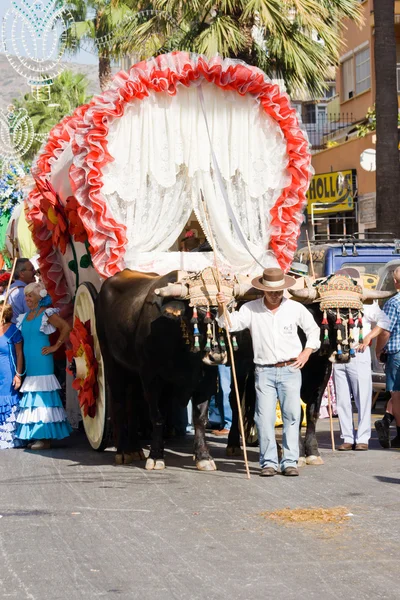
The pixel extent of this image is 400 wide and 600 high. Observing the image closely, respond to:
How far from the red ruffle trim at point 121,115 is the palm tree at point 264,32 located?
10155 millimetres

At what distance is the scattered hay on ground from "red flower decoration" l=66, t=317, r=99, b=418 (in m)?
4.08

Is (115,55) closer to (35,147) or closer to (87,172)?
(87,172)

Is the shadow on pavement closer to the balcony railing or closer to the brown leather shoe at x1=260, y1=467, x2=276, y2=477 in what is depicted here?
the brown leather shoe at x1=260, y1=467, x2=276, y2=477

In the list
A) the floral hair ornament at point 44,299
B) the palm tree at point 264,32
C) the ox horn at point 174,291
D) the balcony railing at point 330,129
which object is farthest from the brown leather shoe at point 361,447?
the balcony railing at point 330,129

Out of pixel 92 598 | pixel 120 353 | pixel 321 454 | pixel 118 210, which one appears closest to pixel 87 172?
pixel 118 210

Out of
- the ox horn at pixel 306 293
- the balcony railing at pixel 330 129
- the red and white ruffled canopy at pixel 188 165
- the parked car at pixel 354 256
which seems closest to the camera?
the ox horn at pixel 306 293

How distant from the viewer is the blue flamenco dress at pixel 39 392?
1336 cm

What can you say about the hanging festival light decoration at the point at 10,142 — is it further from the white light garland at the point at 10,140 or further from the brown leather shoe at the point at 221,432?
the brown leather shoe at the point at 221,432

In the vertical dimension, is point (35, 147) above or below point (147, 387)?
above

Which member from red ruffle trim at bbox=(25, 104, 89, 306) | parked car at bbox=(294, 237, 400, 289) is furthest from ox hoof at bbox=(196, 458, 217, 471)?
parked car at bbox=(294, 237, 400, 289)

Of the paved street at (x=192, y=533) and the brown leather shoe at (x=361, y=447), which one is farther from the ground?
the paved street at (x=192, y=533)

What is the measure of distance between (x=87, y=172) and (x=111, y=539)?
486 centimetres

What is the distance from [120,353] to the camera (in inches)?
473

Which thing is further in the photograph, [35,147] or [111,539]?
[35,147]
